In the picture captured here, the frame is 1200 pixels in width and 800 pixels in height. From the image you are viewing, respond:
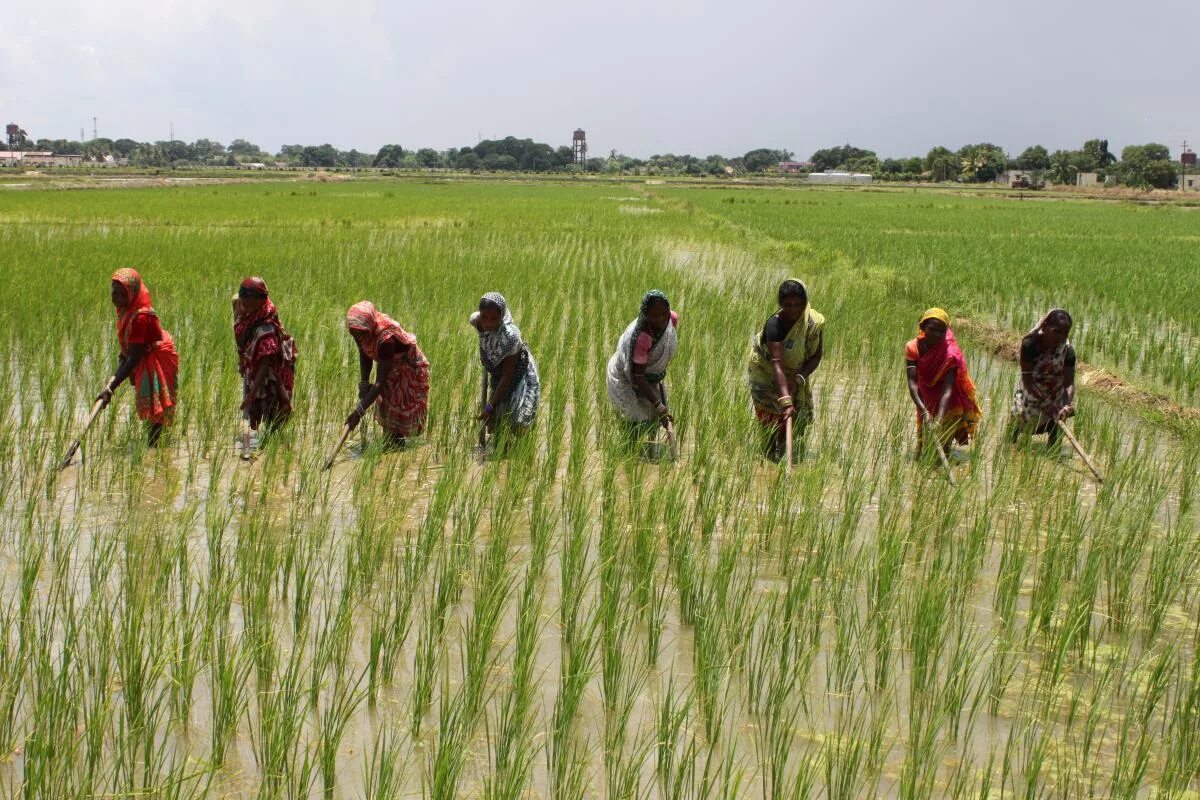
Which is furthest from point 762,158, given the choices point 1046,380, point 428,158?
point 1046,380

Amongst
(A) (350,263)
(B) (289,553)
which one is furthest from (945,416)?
(A) (350,263)

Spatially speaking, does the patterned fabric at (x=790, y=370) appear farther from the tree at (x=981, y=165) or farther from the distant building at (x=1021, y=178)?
the tree at (x=981, y=165)

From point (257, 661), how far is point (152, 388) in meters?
2.50

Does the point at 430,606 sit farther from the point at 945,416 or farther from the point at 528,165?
the point at 528,165

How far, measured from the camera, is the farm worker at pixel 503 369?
4.57 meters

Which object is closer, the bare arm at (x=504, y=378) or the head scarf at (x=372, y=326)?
the head scarf at (x=372, y=326)

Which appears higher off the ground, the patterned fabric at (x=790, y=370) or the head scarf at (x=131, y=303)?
the head scarf at (x=131, y=303)

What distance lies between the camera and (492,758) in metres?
2.24

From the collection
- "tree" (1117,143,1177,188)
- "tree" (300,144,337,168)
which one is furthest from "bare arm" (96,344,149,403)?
Answer: "tree" (300,144,337,168)

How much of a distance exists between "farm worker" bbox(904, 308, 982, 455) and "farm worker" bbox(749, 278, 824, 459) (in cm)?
48

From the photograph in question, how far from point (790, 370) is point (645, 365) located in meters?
0.73

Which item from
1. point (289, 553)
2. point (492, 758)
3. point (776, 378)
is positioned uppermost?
point (776, 378)

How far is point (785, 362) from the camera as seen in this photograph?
4.74m

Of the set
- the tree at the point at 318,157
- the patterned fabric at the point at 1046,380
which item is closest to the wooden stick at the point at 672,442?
the patterned fabric at the point at 1046,380
